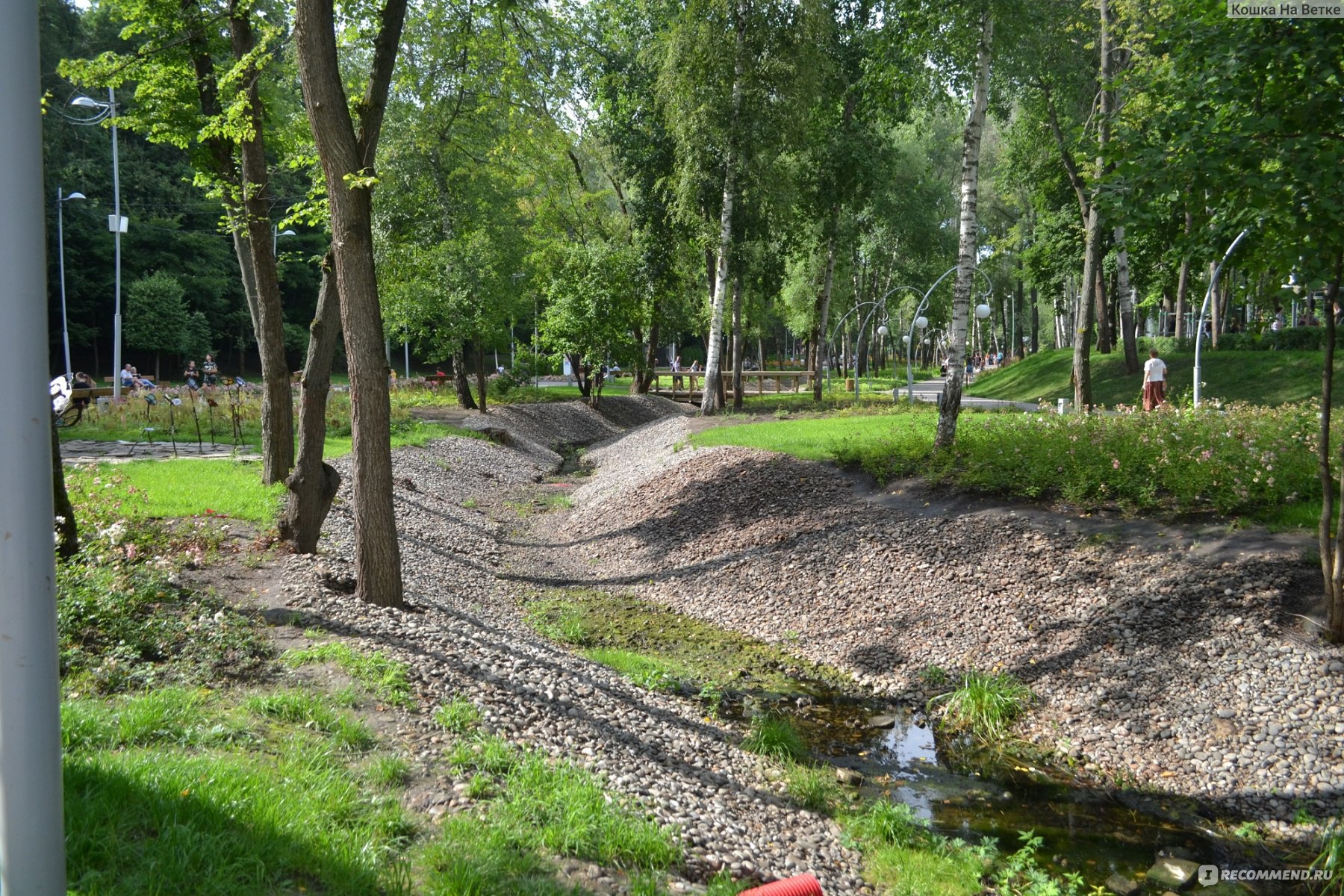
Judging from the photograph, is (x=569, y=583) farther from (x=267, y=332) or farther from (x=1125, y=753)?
(x=1125, y=753)

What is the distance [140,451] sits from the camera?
1628 cm

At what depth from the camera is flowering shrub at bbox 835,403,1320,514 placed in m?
9.39

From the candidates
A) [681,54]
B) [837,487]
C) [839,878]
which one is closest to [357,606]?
[839,878]

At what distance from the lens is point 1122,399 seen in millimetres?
25625

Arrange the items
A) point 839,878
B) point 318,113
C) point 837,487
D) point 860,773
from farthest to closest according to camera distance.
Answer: point 837,487 < point 318,113 < point 860,773 < point 839,878

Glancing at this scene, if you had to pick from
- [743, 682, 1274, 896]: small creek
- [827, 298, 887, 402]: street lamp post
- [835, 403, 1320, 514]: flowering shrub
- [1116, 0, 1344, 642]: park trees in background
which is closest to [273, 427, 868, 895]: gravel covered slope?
[743, 682, 1274, 896]: small creek

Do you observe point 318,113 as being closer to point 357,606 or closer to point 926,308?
point 357,606

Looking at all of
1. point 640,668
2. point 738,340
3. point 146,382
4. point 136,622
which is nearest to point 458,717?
point 136,622

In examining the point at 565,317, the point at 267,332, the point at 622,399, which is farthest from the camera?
the point at 622,399

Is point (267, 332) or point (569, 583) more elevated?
point (267, 332)

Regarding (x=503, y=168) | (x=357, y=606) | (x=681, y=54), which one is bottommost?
(x=357, y=606)

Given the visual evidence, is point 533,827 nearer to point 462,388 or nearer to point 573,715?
point 573,715

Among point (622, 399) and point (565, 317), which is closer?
point (565, 317)

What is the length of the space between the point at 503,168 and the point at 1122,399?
20.8 meters
